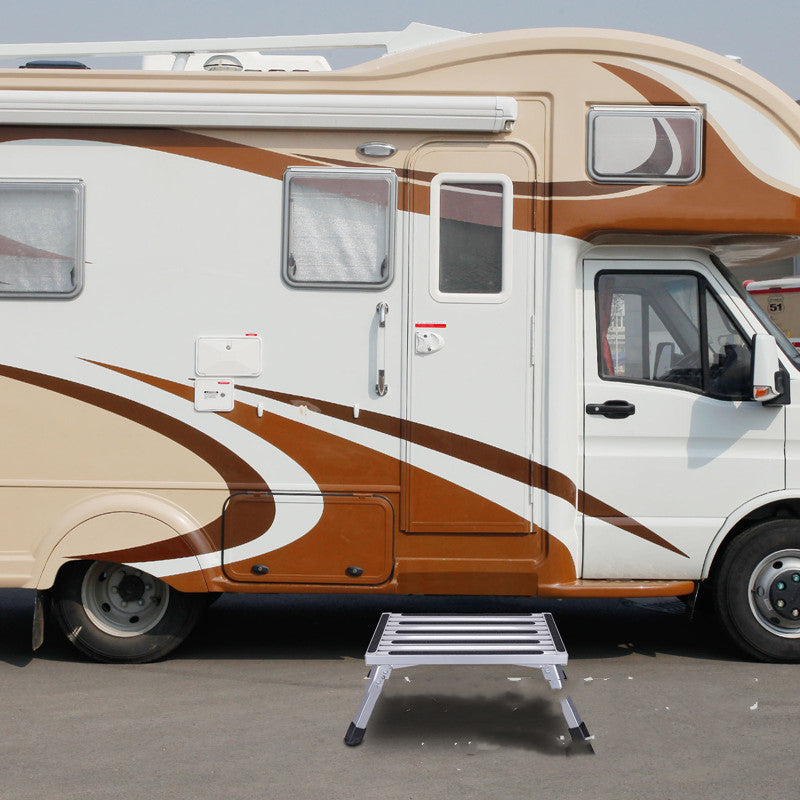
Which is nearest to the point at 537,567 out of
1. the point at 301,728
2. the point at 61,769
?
the point at 301,728

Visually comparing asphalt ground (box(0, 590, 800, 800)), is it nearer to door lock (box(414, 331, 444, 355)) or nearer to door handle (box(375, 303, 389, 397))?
door handle (box(375, 303, 389, 397))

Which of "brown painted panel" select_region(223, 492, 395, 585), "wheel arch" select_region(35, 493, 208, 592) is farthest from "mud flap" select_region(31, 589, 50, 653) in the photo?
"brown painted panel" select_region(223, 492, 395, 585)

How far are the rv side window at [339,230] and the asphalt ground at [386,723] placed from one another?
85.8 inches

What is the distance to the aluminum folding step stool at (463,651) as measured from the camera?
488cm

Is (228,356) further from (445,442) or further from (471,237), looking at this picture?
(471,237)

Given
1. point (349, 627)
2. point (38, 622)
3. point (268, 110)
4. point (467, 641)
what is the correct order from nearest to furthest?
point (467, 641)
point (268, 110)
point (38, 622)
point (349, 627)

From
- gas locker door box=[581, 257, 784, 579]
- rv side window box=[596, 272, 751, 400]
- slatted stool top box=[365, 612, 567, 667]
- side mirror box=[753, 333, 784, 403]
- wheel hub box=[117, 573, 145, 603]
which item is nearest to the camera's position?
slatted stool top box=[365, 612, 567, 667]

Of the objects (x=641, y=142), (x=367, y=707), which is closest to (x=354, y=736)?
(x=367, y=707)

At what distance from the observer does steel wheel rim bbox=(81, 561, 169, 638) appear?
20.0 feet

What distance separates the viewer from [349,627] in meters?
7.13

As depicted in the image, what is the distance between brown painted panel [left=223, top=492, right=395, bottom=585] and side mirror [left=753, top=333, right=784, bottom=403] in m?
2.08

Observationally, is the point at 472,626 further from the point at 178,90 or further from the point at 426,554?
the point at 178,90

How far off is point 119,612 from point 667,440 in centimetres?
320

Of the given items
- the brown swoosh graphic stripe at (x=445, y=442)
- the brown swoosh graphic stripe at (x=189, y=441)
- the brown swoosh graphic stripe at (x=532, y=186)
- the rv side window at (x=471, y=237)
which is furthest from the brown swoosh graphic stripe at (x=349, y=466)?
the brown swoosh graphic stripe at (x=532, y=186)
